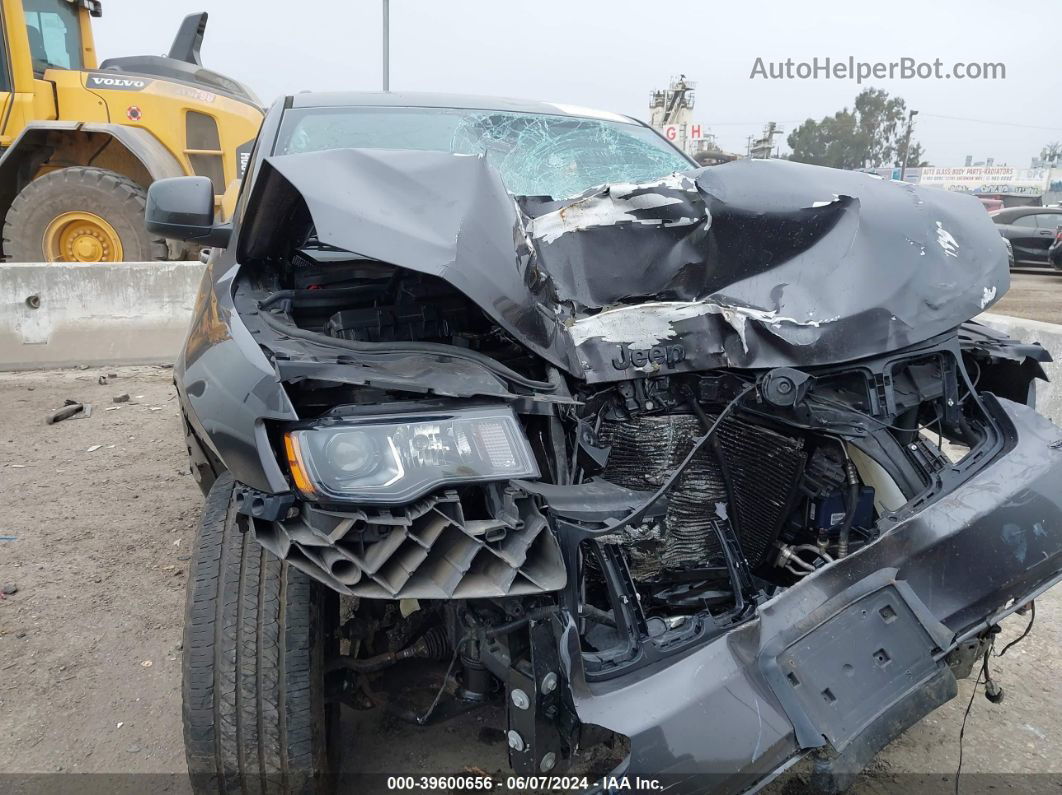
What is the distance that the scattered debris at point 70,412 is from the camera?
4959 millimetres

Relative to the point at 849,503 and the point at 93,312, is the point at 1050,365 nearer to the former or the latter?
the point at 849,503

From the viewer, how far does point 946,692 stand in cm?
151

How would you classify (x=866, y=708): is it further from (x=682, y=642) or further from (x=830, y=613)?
(x=682, y=642)

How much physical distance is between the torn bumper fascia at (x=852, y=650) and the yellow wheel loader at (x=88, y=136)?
617cm

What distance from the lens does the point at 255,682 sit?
1.68 metres

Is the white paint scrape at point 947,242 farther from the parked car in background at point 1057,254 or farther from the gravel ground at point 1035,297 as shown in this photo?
the parked car in background at point 1057,254

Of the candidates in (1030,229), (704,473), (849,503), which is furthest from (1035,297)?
(704,473)

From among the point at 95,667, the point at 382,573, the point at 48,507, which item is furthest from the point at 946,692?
the point at 48,507

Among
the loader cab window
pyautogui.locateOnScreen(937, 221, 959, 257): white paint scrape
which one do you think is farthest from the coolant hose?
the loader cab window

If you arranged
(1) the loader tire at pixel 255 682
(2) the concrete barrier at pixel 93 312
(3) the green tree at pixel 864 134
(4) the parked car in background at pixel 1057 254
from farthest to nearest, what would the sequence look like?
1. (3) the green tree at pixel 864 134
2. (4) the parked car in background at pixel 1057 254
3. (2) the concrete barrier at pixel 93 312
4. (1) the loader tire at pixel 255 682

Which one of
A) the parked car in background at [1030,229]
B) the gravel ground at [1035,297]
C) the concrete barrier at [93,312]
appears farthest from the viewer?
the parked car in background at [1030,229]

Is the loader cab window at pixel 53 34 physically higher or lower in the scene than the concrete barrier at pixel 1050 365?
higher

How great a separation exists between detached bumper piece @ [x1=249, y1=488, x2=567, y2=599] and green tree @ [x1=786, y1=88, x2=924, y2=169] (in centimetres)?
5494

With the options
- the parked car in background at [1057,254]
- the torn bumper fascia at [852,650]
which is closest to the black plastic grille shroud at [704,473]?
the torn bumper fascia at [852,650]
